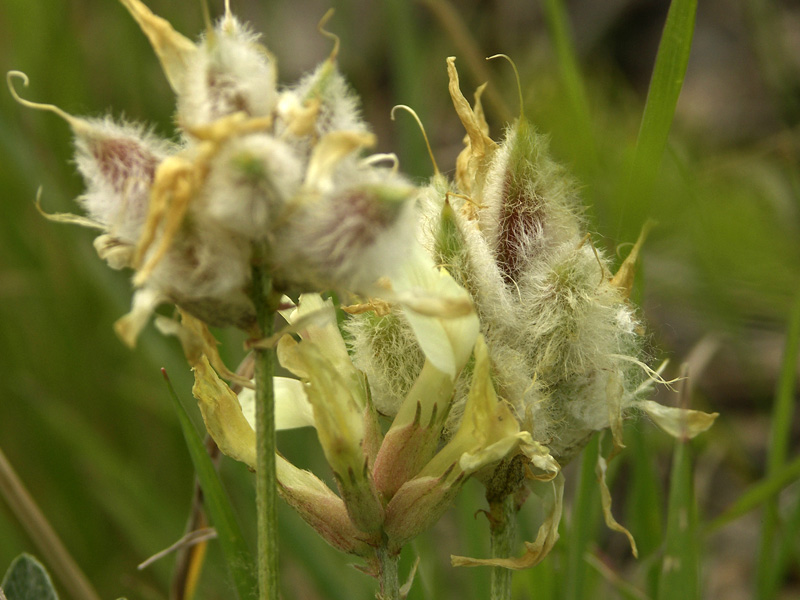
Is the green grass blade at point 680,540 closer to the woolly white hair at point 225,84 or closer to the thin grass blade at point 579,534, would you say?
the thin grass blade at point 579,534

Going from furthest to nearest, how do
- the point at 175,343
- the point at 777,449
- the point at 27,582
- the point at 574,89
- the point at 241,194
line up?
the point at 175,343 < the point at 777,449 < the point at 574,89 < the point at 27,582 < the point at 241,194

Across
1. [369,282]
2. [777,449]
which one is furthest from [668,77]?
[777,449]

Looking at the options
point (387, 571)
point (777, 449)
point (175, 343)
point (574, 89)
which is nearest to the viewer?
point (387, 571)

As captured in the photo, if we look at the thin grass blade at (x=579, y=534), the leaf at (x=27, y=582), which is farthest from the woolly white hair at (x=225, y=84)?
the thin grass blade at (x=579, y=534)

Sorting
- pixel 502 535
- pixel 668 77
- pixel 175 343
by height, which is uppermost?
pixel 668 77

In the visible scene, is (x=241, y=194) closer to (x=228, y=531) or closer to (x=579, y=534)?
(x=228, y=531)

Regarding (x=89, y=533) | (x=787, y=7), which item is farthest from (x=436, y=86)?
(x=89, y=533)

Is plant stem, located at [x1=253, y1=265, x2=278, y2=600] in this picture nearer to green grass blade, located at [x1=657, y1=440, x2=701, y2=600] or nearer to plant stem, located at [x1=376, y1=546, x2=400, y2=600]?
plant stem, located at [x1=376, y1=546, x2=400, y2=600]
